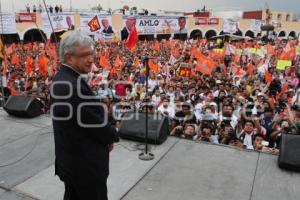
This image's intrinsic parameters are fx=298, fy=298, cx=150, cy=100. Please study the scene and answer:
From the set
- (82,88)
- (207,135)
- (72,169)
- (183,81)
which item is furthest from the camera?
(183,81)

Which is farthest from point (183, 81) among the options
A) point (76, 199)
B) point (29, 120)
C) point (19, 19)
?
point (19, 19)

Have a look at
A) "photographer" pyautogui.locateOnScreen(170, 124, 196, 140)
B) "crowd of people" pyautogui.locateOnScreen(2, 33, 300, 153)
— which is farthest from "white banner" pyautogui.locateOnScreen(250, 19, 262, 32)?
"photographer" pyautogui.locateOnScreen(170, 124, 196, 140)

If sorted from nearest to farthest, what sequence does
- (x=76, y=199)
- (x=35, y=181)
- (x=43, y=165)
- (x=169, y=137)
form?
(x=76, y=199), (x=35, y=181), (x=43, y=165), (x=169, y=137)

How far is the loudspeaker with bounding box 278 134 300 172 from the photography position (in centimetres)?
384

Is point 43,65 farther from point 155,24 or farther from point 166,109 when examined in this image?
point 155,24

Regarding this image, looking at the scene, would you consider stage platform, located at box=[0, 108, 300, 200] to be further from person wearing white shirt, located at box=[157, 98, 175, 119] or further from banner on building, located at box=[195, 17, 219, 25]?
banner on building, located at box=[195, 17, 219, 25]

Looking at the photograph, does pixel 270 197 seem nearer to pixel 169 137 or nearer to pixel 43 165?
pixel 169 137

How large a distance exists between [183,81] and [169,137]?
563 cm

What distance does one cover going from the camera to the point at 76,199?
2410 millimetres

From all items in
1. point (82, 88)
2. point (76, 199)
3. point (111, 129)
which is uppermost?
point (82, 88)

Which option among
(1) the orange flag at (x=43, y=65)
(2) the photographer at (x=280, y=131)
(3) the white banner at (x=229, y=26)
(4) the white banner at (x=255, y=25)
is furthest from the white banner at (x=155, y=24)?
(2) the photographer at (x=280, y=131)

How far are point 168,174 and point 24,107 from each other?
11.8 ft

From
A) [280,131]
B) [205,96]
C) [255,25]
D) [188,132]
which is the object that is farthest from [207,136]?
[255,25]

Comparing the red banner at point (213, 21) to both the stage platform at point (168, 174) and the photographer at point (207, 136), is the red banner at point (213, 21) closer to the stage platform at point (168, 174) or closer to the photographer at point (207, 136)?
the photographer at point (207, 136)
